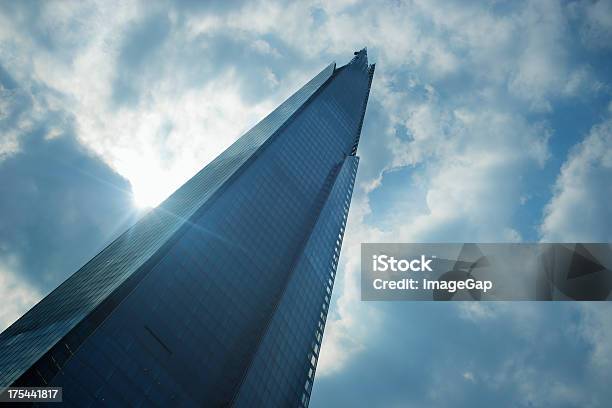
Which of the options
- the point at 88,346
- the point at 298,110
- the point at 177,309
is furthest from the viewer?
the point at 298,110

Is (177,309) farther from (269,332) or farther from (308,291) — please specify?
(308,291)

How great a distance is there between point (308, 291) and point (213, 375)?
3621 centimetres

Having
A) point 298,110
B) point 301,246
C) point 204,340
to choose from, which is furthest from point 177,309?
point 298,110

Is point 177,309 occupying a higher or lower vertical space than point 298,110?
lower

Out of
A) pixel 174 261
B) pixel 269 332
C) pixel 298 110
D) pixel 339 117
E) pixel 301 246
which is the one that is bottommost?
pixel 269 332

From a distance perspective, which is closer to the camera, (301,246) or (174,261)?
(174,261)

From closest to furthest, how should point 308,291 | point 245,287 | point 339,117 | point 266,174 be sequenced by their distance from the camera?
point 245,287 < point 308,291 < point 266,174 < point 339,117

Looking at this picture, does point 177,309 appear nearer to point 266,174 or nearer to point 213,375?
point 213,375

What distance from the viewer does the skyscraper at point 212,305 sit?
58406 millimetres

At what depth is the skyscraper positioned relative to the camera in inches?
2299

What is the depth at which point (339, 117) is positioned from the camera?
17312 cm

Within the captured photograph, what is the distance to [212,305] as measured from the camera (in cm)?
7881

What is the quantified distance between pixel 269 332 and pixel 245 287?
1151 cm

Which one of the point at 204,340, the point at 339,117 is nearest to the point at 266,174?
the point at 204,340
